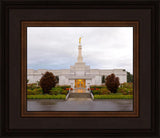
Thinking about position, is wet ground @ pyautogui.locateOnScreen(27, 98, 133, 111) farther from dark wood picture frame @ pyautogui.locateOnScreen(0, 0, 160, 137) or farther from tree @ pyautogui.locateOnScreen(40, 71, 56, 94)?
dark wood picture frame @ pyautogui.locateOnScreen(0, 0, 160, 137)

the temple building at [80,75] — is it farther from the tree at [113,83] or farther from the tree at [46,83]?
the tree at [46,83]

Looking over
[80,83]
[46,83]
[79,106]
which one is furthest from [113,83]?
[80,83]

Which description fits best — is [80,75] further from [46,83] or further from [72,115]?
[72,115]

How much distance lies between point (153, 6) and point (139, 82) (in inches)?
Answer: 73.2

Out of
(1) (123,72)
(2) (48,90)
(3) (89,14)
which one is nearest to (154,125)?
(3) (89,14)

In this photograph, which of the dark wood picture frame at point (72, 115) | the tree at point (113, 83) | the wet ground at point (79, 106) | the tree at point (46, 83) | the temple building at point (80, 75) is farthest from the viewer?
the temple building at point (80, 75)

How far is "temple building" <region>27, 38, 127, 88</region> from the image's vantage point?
62.2ft

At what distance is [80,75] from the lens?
65.1 feet

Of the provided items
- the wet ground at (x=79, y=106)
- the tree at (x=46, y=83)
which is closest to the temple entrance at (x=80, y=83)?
the tree at (x=46, y=83)

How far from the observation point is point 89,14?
11.1 feet

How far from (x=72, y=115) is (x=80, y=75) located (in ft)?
54.3

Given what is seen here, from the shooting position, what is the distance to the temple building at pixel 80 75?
18953mm

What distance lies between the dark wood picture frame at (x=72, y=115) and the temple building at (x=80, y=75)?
49.0 feet

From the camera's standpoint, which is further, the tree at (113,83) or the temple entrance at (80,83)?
the temple entrance at (80,83)
